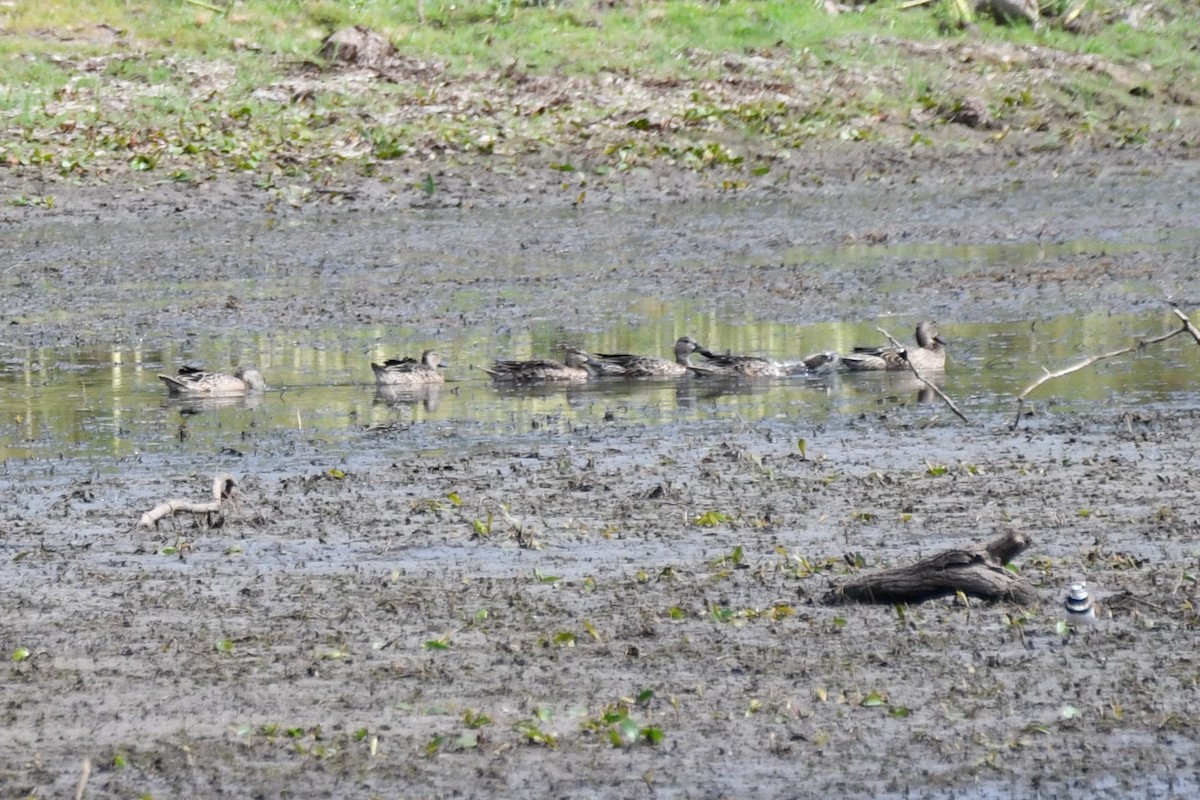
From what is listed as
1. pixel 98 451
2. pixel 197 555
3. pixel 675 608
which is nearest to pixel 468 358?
pixel 98 451

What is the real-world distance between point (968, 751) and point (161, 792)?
2211 mm

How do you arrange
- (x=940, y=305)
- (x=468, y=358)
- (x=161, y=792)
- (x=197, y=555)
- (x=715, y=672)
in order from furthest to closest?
1. (x=940, y=305)
2. (x=468, y=358)
3. (x=197, y=555)
4. (x=715, y=672)
5. (x=161, y=792)

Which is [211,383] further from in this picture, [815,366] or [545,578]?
[545,578]

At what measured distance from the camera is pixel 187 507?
320 inches

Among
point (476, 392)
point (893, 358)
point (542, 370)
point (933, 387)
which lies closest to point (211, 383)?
point (476, 392)

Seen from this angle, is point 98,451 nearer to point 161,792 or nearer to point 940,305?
point 161,792

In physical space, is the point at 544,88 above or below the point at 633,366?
above

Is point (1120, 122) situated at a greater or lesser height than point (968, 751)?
greater

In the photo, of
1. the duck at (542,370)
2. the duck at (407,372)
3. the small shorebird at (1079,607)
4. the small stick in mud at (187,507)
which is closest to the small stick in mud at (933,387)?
the duck at (542,370)

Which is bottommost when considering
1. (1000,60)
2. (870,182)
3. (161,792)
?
(161,792)

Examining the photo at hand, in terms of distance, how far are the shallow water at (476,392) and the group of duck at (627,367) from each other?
11cm

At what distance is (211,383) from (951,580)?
21.4 feet

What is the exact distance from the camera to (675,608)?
6645mm

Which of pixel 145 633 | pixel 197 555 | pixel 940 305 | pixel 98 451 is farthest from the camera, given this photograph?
pixel 940 305
